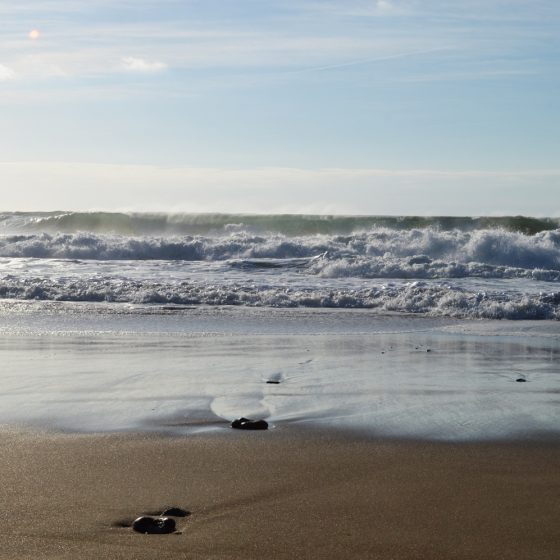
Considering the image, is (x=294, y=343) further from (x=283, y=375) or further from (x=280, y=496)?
(x=280, y=496)

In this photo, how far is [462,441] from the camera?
14.9 feet

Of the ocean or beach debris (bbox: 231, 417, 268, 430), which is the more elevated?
the ocean

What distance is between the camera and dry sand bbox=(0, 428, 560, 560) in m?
3.00

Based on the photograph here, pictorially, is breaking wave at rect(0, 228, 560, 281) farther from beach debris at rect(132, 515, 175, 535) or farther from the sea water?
beach debris at rect(132, 515, 175, 535)

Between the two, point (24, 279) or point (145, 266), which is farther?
point (145, 266)

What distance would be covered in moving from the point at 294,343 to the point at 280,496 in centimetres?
553

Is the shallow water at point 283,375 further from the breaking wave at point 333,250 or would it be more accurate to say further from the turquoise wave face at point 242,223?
the turquoise wave face at point 242,223

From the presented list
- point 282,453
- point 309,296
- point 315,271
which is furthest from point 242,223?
point 282,453

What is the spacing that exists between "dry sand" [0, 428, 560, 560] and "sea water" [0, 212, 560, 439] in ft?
1.37

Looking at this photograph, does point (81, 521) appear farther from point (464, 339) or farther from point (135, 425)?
point (464, 339)

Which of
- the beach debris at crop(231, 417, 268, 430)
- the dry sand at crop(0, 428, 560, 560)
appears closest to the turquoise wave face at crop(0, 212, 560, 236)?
the beach debris at crop(231, 417, 268, 430)

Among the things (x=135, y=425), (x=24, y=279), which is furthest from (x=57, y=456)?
(x=24, y=279)

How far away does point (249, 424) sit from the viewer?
4.84m

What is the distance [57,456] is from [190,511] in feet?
3.47
